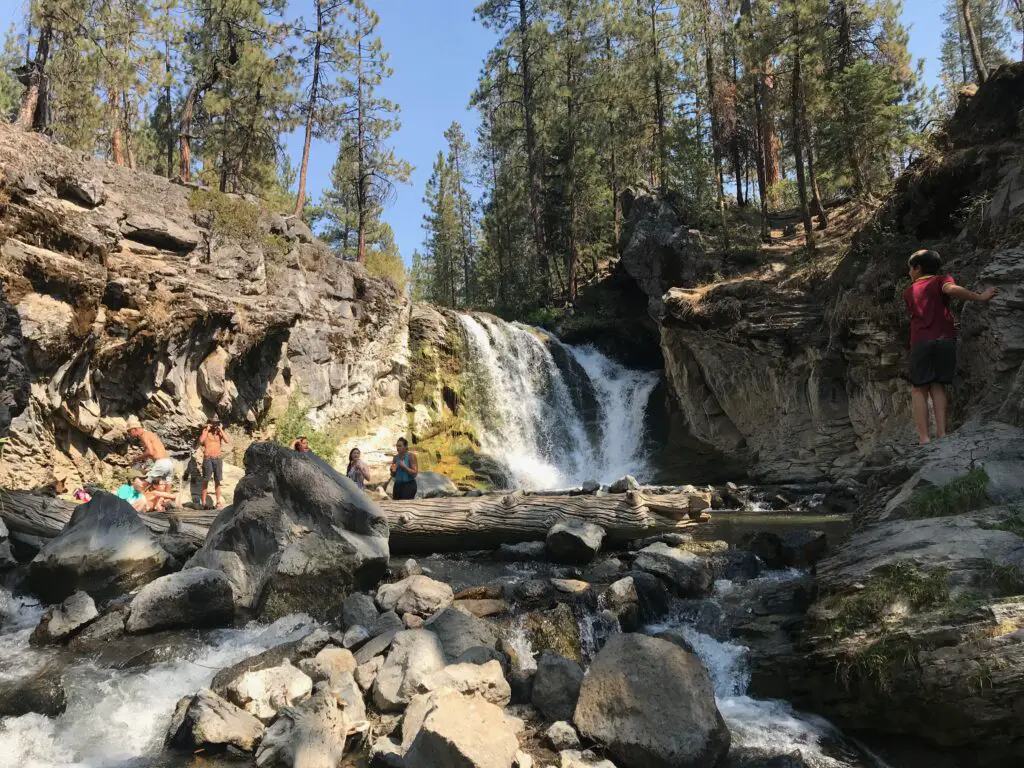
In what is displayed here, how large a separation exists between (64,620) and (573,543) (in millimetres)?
5839

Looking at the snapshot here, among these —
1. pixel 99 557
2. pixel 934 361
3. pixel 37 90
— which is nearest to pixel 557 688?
→ pixel 934 361

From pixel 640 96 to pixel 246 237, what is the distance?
18.2 meters

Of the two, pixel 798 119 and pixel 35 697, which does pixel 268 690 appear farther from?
pixel 798 119

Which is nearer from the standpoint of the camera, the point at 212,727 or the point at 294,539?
the point at 212,727

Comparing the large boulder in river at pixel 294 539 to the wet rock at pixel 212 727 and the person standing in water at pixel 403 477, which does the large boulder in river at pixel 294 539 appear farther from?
the person standing in water at pixel 403 477

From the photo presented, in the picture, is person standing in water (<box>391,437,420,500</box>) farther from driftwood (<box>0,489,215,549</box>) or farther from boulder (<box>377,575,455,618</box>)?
boulder (<box>377,575,455,618</box>)

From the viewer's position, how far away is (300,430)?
1706 centimetres

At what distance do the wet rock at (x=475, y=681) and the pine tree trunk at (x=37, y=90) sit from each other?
47.6ft

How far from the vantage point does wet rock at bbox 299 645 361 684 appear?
4934 millimetres

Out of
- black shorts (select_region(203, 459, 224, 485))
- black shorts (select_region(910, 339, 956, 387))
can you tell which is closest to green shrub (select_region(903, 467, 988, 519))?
black shorts (select_region(910, 339, 956, 387))

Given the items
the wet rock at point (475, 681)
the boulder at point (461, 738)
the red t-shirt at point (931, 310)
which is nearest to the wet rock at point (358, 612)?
the wet rock at point (475, 681)

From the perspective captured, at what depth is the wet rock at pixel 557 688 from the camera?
4594 millimetres

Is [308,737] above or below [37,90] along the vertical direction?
below

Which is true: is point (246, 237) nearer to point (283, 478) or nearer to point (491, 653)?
point (283, 478)
